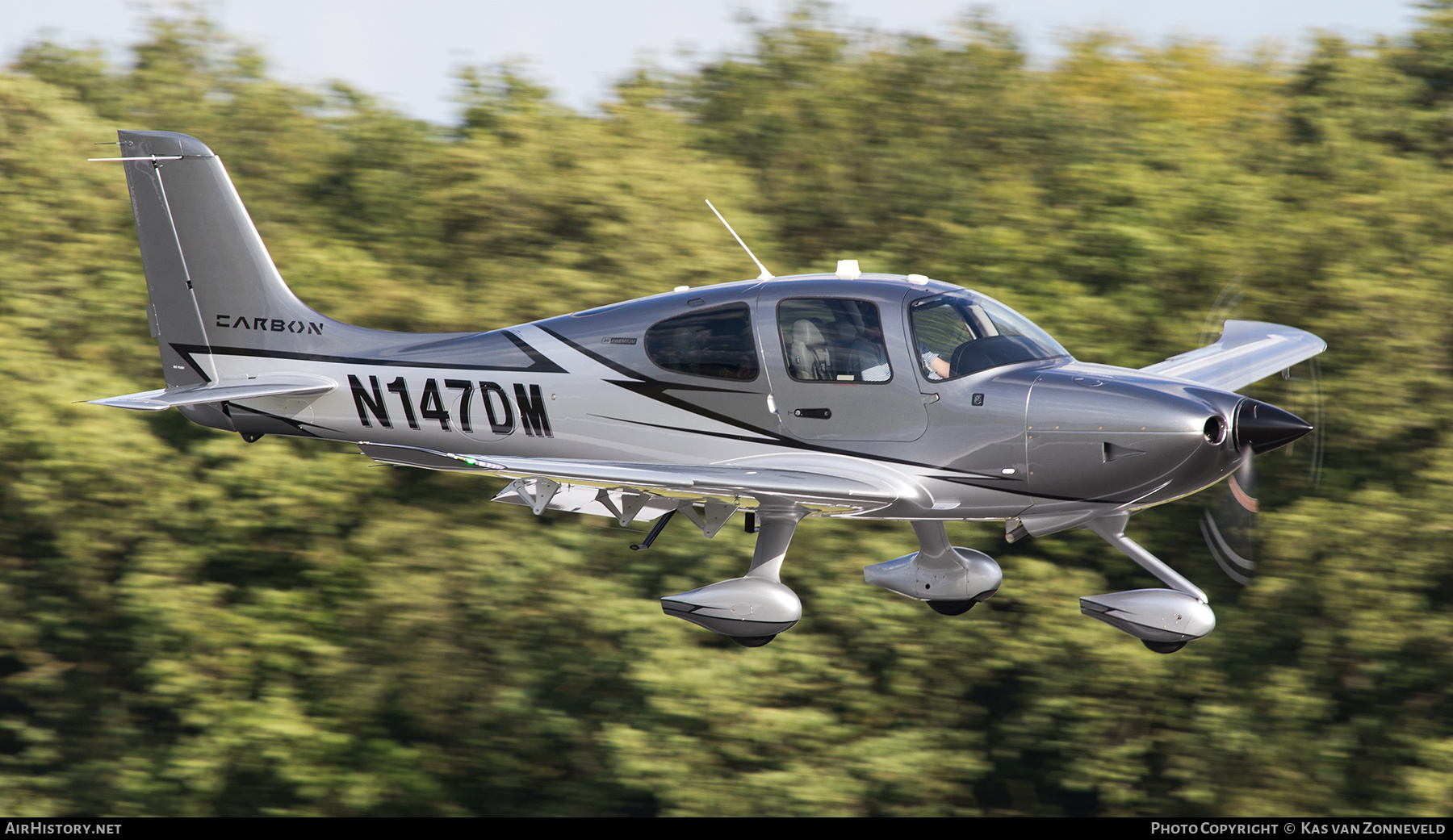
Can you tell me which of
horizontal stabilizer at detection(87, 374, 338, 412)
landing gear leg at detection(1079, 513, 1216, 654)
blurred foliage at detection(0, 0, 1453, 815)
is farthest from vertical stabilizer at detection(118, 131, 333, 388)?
landing gear leg at detection(1079, 513, 1216, 654)

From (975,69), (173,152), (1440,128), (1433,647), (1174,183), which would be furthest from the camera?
(975,69)

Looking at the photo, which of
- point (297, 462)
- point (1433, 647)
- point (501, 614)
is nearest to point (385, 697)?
point (501, 614)

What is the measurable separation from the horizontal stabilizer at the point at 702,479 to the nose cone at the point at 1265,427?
1996mm

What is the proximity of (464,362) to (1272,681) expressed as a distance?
945 cm

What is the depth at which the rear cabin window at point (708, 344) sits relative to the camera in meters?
7.56

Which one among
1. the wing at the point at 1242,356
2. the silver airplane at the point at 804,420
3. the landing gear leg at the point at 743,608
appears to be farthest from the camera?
the wing at the point at 1242,356

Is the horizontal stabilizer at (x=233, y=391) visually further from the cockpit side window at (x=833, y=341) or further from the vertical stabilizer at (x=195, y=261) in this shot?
the cockpit side window at (x=833, y=341)

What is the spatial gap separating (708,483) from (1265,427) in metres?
3.11

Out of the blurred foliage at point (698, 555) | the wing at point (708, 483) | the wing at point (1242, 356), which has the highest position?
the wing at point (1242, 356)

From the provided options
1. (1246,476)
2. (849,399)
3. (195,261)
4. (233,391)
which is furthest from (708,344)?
(195,261)

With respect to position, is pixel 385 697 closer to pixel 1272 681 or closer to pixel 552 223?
pixel 552 223

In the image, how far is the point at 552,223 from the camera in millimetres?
14312

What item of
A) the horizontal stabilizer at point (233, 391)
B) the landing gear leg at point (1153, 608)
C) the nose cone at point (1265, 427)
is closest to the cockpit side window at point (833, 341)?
the landing gear leg at point (1153, 608)

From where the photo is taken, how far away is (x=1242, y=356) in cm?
906
